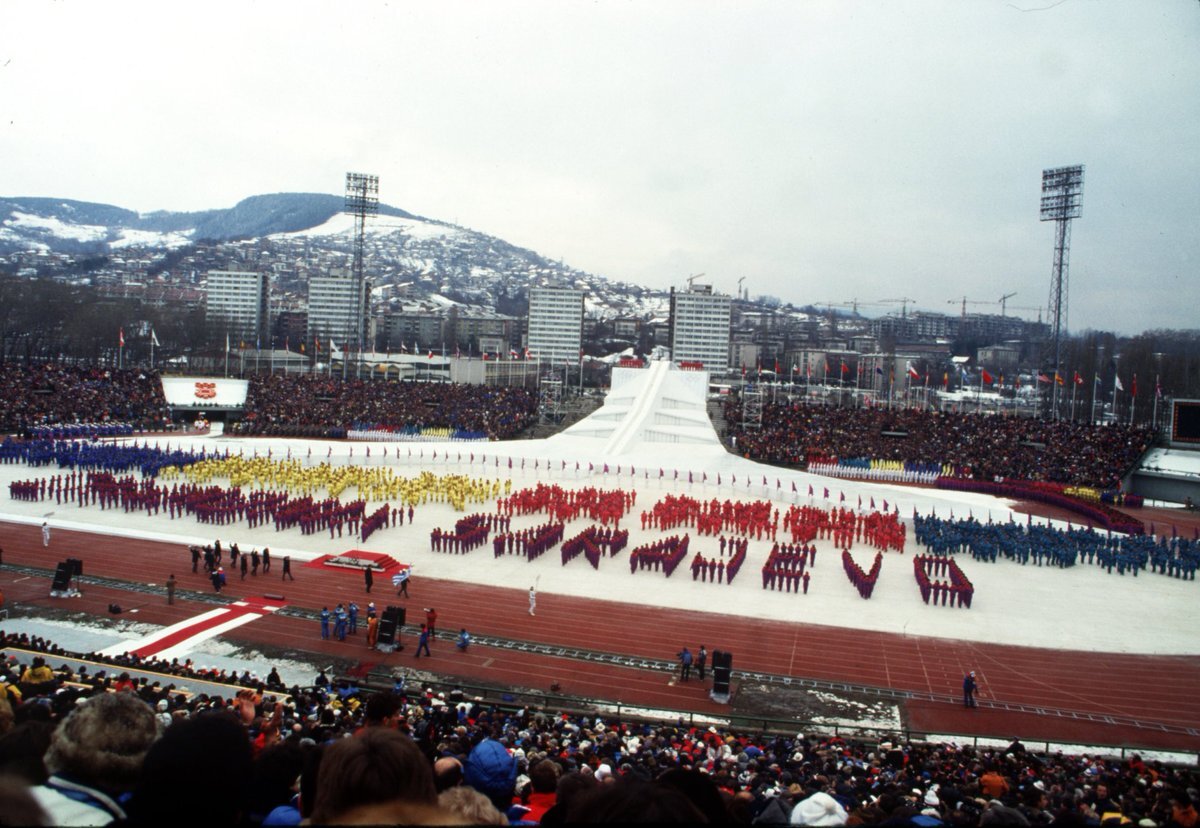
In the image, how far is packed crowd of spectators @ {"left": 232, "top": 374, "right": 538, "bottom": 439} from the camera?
50656 millimetres

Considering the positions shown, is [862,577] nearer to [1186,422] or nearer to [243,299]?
[1186,422]

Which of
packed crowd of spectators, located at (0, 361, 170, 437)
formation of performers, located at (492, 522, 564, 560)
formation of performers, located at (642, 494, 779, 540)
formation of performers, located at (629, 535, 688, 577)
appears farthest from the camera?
packed crowd of spectators, located at (0, 361, 170, 437)

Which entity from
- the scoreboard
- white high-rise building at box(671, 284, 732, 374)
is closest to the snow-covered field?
the scoreboard

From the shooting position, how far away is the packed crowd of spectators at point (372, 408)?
166 feet

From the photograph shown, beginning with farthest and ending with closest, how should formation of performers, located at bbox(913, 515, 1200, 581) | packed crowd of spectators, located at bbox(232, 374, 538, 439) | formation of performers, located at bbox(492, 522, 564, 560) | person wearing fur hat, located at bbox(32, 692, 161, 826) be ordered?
1. packed crowd of spectators, located at bbox(232, 374, 538, 439)
2. formation of performers, located at bbox(913, 515, 1200, 581)
3. formation of performers, located at bbox(492, 522, 564, 560)
4. person wearing fur hat, located at bbox(32, 692, 161, 826)

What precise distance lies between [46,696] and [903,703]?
12.5 metres

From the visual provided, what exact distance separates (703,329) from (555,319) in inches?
948

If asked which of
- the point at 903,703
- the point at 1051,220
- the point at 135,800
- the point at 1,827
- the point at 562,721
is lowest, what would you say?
the point at 903,703

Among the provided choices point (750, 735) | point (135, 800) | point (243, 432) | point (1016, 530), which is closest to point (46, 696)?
point (135, 800)

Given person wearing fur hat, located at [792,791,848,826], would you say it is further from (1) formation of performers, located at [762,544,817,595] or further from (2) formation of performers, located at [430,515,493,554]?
(2) formation of performers, located at [430,515,493,554]

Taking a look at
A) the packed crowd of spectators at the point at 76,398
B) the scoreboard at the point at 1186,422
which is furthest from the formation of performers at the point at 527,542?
the scoreboard at the point at 1186,422

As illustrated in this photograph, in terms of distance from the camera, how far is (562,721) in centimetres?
1017

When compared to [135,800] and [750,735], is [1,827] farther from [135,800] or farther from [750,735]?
[750,735]

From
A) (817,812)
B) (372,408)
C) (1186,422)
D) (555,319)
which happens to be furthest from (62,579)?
(555,319)
